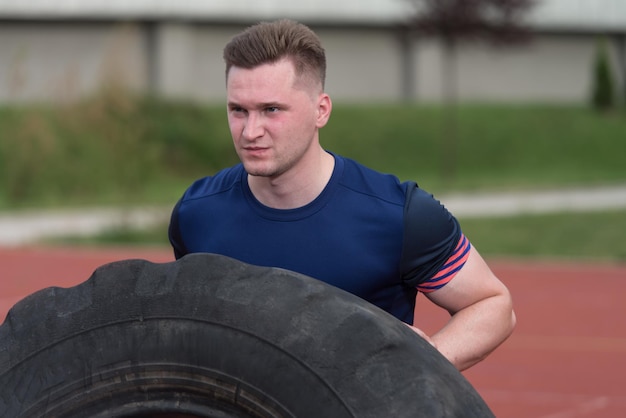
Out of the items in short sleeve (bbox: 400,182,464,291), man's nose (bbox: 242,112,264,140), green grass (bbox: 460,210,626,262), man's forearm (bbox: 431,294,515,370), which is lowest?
green grass (bbox: 460,210,626,262)

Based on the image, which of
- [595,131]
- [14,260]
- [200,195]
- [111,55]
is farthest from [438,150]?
[200,195]

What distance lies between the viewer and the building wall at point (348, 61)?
3297cm

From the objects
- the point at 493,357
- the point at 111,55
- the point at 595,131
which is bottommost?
the point at 595,131

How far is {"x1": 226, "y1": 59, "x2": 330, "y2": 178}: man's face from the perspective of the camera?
319 centimetres

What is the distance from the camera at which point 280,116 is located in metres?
3.23

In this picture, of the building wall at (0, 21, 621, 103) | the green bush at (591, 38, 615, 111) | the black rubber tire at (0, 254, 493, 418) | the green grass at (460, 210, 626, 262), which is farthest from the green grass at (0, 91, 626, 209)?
the black rubber tire at (0, 254, 493, 418)

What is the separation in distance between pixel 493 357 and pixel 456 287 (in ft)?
18.9

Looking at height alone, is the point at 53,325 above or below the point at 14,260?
above

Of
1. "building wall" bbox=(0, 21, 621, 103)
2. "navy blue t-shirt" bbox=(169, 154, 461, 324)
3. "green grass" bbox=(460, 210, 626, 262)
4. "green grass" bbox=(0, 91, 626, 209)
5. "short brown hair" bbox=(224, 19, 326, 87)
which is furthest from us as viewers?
"building wall" bbox=(0, 21, 621, 103)

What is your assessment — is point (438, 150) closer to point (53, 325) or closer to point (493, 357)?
point (493, 357)

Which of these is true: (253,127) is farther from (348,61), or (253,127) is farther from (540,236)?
(348,61)

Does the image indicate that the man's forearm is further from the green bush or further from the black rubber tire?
the green bush

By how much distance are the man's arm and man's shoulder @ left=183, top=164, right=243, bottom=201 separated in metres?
0.61

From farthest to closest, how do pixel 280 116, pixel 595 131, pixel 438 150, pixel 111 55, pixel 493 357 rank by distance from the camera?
pixel 595 131 → pixel 438 150 → pixel 111 55 → pixel 493 357 → pixel 280 116
